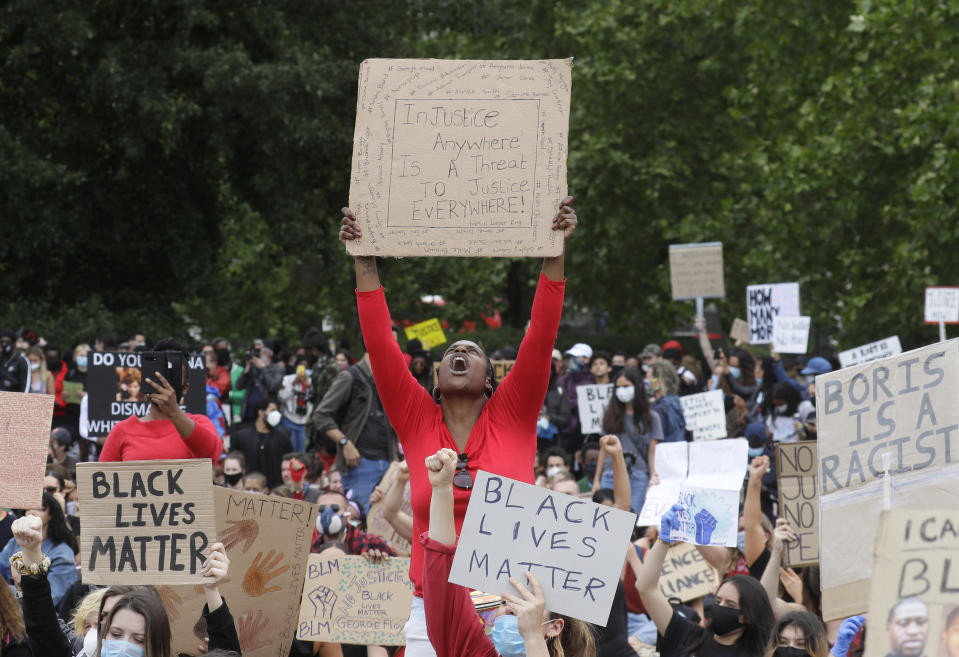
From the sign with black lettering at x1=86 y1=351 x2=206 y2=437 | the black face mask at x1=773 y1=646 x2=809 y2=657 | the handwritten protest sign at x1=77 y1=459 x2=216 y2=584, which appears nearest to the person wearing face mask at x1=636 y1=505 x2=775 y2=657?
the black face mask at x1=773 y1=646 x2=809 y2=657

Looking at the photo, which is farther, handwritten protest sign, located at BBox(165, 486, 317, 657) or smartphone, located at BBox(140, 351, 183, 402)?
smartphone, located at BBox(140, 351, 183, 402)

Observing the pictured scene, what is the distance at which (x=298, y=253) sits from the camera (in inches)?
925

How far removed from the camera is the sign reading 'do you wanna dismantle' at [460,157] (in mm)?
5359

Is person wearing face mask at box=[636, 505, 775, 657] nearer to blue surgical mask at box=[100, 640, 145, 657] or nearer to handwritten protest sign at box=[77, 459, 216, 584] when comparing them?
handwritten protest sign at box=[77, 459, 216, 584]

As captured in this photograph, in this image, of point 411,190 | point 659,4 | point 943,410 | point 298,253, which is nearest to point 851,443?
point 943,410

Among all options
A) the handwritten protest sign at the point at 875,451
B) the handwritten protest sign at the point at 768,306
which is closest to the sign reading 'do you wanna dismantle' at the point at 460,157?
the handwritten protest sign at the point at 875,451

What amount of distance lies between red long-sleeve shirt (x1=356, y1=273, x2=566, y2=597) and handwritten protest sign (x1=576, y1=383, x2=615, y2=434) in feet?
29.0

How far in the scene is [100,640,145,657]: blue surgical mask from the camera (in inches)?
184

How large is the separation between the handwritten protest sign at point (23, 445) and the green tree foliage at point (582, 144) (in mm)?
14688

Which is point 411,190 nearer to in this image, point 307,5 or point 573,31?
point 307,5

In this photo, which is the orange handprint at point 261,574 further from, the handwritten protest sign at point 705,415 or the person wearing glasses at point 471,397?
the handwritten protest sign at point 705,415

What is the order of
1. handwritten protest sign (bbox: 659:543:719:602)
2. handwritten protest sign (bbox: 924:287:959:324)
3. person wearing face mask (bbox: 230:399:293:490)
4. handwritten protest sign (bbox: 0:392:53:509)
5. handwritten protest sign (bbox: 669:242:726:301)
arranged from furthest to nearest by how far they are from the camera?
handwritten protest sign (bbox: 669:242:726:301) < handwritten protest sign (bbox: 924:287:959:324) < person wearing face mask (bbox: 230:399:293:490) < handwritten protest sign (bbox: 659:543:719:602) < handwritten protest sign (bbox: 0:392:53:509)

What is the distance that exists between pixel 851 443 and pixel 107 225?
2010 cm

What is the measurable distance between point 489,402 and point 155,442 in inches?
80.4
